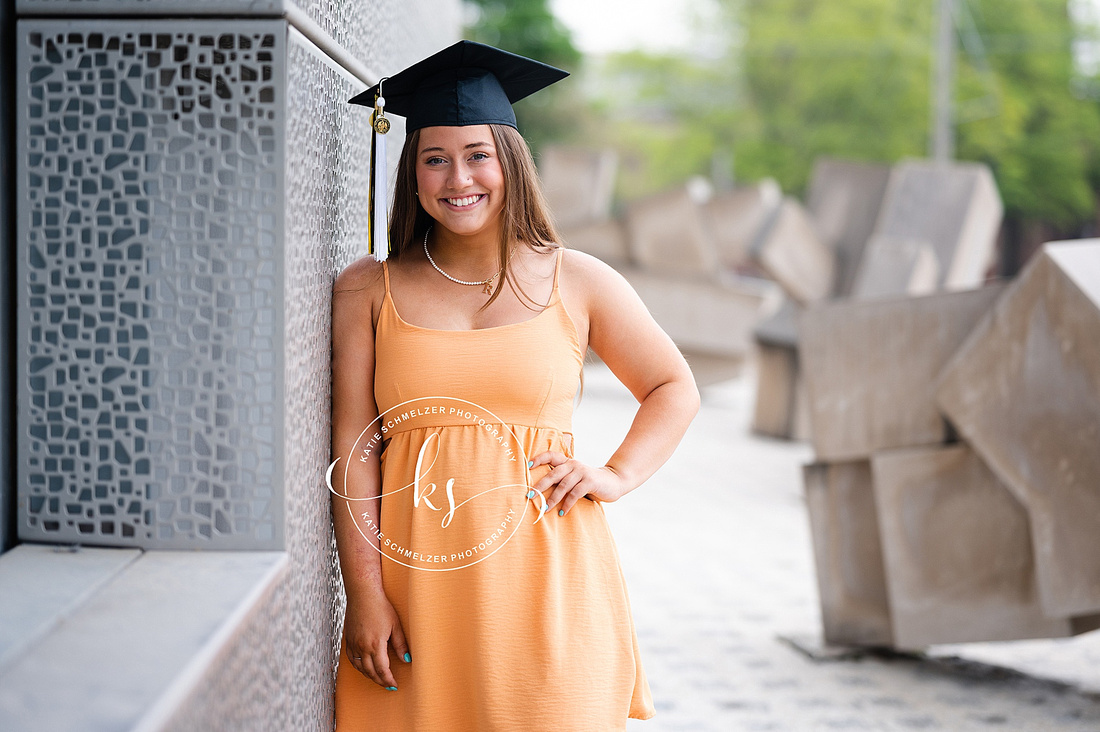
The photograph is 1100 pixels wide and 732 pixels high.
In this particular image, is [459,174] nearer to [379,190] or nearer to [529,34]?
[379,190]

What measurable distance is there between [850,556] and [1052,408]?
102 cm

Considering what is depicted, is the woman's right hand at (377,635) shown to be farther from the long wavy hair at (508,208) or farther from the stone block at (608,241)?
the stone block at (608,241)

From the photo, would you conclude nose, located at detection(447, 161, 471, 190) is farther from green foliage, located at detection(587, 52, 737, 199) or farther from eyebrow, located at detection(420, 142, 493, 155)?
green foliage, located at detection(587, 52, 737, 199)

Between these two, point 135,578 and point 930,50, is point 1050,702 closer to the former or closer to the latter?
point 135,578

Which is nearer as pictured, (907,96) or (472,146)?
(472,146)

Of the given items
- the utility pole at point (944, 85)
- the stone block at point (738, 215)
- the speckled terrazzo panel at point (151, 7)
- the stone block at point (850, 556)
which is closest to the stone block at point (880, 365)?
the stone block at point (850, 556)

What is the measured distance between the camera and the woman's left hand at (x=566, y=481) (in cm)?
187

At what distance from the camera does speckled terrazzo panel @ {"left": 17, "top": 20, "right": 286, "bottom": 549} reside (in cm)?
156

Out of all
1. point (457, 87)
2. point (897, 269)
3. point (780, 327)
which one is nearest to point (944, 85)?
point (780, 327)

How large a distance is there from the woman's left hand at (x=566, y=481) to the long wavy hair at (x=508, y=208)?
285 mm

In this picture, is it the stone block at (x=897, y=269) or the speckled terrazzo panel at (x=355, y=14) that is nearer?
the speckled terrazzo panel at (x=355, y=14)

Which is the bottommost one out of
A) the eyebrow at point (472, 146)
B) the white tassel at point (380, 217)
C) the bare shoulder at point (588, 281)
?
the bare shoulder at point (588, 281)

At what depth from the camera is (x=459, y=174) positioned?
1.86 metres

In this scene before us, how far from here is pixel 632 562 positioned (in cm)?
579
